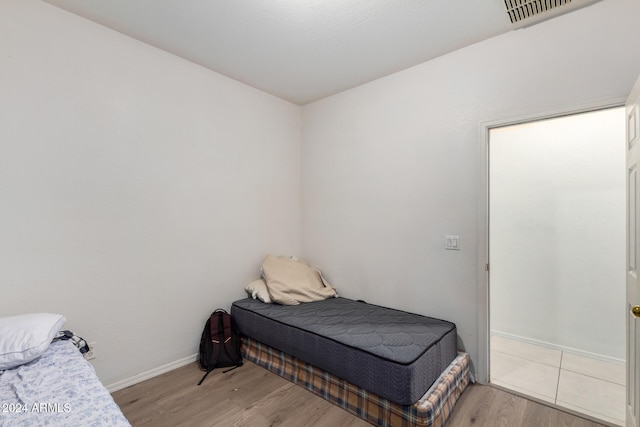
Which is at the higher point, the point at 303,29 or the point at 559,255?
the point at 303,29

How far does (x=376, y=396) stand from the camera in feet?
6.15

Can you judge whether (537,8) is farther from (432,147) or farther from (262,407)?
(262,407)

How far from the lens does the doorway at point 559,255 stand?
2.62 m

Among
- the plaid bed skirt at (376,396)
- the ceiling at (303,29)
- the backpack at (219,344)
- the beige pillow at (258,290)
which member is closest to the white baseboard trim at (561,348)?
the plaid bed skirt at (376,396)

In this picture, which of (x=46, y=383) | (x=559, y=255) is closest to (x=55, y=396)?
(x=46, y=383)

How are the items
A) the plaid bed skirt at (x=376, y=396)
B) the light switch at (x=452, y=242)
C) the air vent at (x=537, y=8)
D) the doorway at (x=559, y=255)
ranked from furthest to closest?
1. the doorway at (x=559, y=255)
2. the light switch at (x=452, y=242)
3. the air vent at (x=537, y=8)
4. the plaid bed skirt at (x=376, y=396)

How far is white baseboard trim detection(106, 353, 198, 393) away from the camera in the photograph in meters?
2.20

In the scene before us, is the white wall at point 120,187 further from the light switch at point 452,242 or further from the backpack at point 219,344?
the light switch at point 452,242

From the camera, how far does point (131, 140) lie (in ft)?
7.51

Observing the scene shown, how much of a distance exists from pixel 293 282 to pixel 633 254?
95.2 inches

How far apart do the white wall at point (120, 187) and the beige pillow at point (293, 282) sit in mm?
240

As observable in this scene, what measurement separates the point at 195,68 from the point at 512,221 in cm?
346

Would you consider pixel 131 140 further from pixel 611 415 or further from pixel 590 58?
pixel 611 415

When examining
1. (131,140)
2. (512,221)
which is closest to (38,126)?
(131,140)
